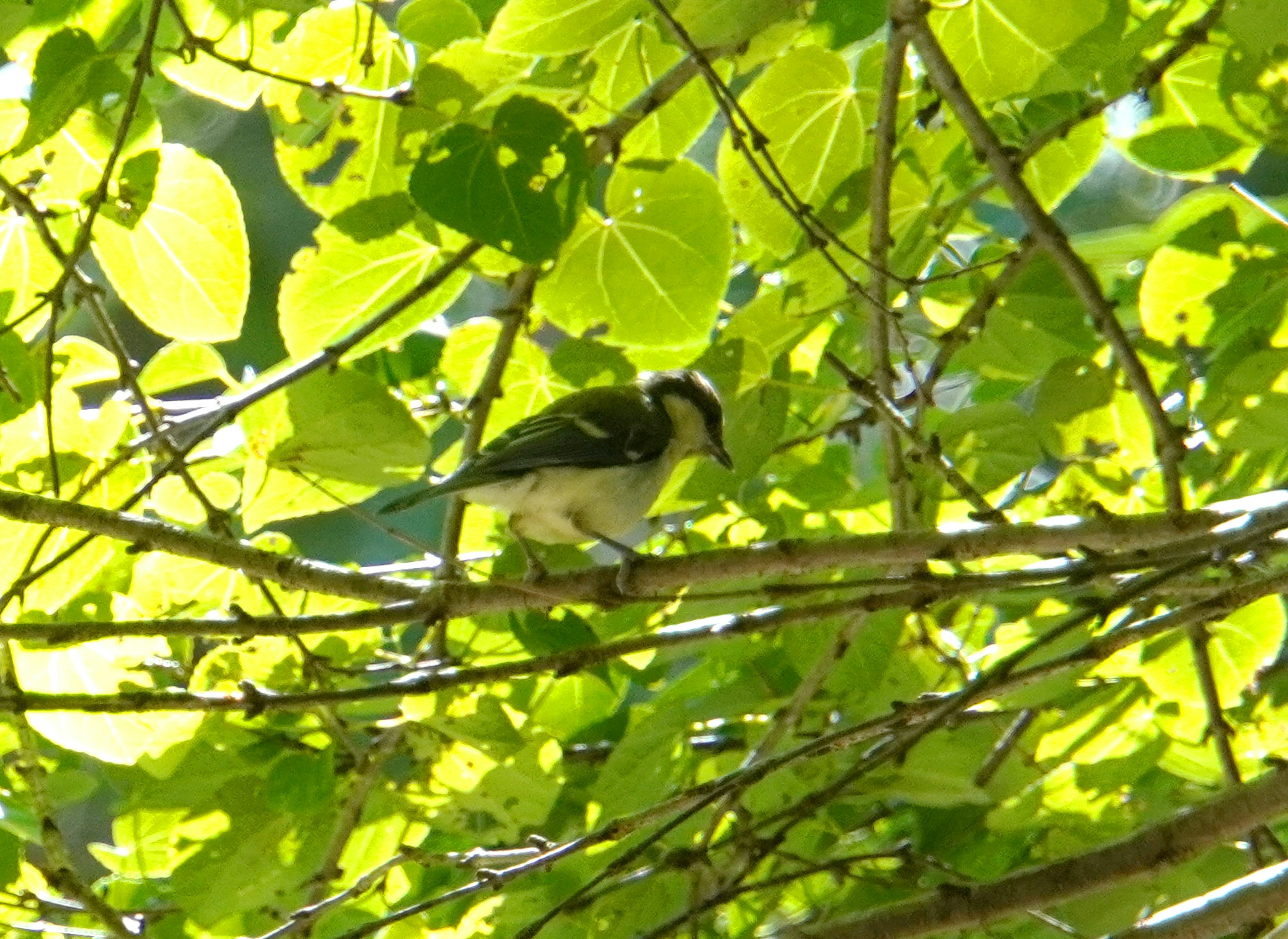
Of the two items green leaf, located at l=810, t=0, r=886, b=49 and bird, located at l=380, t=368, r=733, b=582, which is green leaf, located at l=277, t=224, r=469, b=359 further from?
green leaf, located at l=810, t=0, r=886, b=49

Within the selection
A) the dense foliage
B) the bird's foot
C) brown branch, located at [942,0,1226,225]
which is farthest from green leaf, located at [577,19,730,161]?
the bird's foot

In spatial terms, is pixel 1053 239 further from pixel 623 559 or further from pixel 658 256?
pixel 623 559

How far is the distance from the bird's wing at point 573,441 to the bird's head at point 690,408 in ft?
0.12

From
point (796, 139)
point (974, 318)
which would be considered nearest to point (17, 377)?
point (796, 139)

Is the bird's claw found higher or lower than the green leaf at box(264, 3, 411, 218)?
lower

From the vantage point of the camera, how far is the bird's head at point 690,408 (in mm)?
3162

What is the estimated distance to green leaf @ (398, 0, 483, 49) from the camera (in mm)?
2457

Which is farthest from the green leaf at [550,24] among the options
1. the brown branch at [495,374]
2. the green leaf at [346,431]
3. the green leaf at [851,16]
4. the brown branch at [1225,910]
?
the brown branch at [1225,910]

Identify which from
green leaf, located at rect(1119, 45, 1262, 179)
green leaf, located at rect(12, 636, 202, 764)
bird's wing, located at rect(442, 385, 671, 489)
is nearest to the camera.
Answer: green leaf, located at rect(12, 636, 202, 764)

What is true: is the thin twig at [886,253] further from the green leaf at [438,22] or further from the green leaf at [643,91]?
the green leaf at [438,22]

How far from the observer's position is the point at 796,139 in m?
2.61

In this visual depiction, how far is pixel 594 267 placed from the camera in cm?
260

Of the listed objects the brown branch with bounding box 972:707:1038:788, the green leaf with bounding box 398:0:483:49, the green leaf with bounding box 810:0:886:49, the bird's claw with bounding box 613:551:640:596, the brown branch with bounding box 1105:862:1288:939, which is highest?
the green leaf with bounding box 398:0:483:49

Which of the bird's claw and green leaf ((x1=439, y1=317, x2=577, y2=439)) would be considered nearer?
the bird's claw
